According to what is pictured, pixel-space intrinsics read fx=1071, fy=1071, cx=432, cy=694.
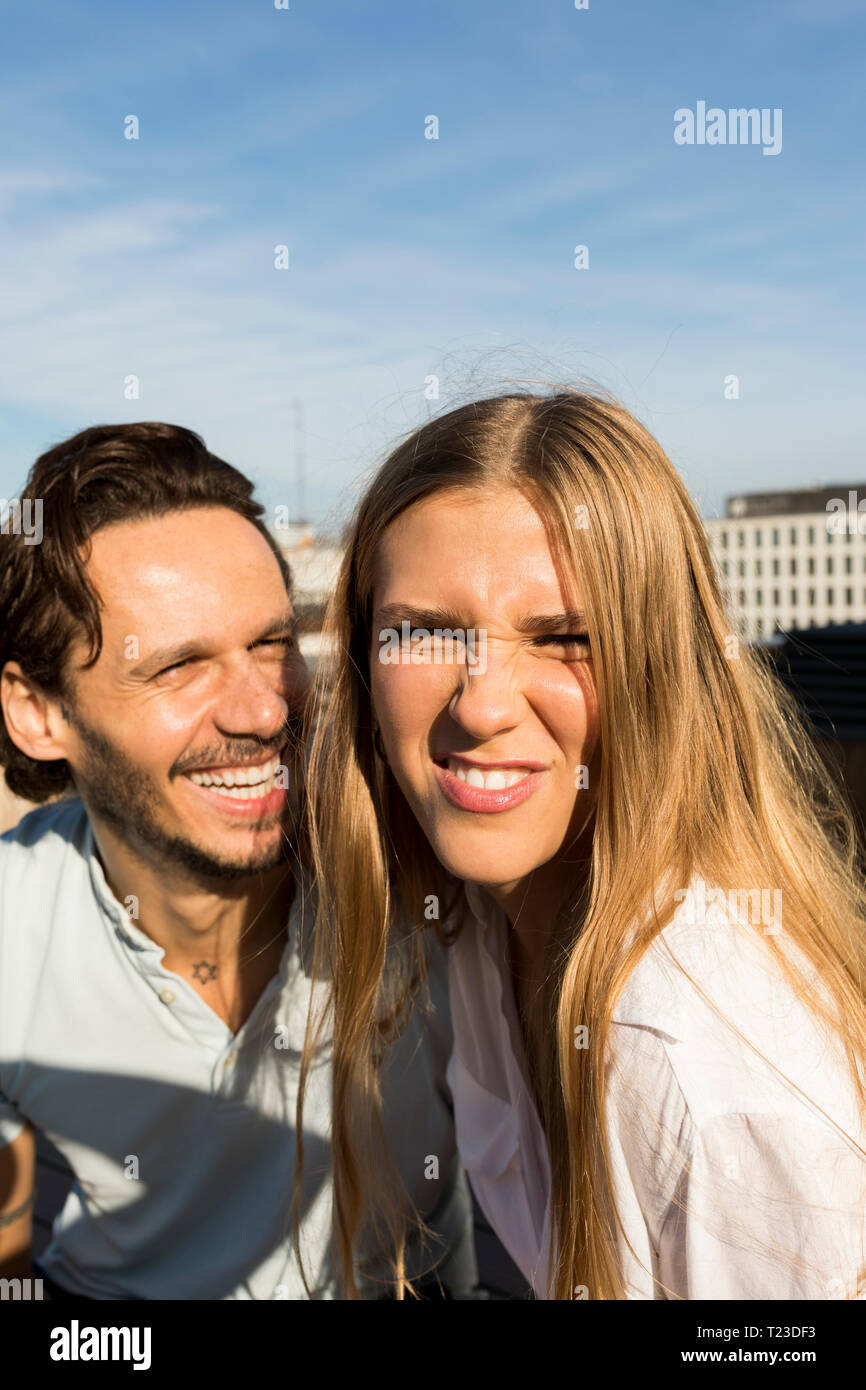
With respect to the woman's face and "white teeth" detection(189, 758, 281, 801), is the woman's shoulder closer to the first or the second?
the woman's face

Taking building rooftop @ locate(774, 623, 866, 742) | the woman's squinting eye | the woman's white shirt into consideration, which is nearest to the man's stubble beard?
the woman's squinting eye

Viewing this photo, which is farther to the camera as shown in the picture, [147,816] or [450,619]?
[147,816]

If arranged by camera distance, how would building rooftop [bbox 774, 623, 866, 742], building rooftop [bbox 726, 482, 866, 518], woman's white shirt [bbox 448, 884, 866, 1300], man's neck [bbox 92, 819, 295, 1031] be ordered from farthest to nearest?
building rooftop [bbox 726, 482, 866, 518]
building rooftop [bbox 774, 623, 866, 742]
man's neck [bbox 92, 819, 295, 1031]
woman's white shirt [bbox 448, 884, 866, 1300]

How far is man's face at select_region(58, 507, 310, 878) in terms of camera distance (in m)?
2.19

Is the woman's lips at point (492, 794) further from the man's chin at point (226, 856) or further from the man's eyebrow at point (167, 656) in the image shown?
the man's eyebrow at point (167, 656)

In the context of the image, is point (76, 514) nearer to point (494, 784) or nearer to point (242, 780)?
point (242, 780)

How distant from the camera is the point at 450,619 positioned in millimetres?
1533

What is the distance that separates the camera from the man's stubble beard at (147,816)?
2.20 meters

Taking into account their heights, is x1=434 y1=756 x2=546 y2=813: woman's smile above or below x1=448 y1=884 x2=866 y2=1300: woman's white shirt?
above

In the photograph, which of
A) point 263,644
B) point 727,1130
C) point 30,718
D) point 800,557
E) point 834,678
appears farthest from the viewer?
point 800,557

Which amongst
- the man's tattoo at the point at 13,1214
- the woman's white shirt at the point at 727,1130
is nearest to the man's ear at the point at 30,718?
the man's tattoo at the point at 13,1214

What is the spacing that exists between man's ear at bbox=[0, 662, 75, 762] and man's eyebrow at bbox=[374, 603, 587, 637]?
1.08 metres

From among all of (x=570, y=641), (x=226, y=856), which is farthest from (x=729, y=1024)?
(x=226, y=856)

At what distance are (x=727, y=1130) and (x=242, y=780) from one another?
4.07ft
